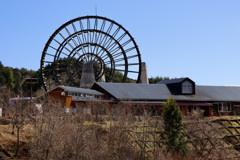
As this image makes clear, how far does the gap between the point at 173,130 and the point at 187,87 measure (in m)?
21.9

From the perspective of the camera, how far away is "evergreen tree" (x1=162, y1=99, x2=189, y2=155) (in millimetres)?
25141

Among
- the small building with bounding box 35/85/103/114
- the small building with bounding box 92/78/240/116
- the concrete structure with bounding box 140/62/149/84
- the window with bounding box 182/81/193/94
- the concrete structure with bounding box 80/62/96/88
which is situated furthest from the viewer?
the concrete structure with bounding box 140/62/149/84

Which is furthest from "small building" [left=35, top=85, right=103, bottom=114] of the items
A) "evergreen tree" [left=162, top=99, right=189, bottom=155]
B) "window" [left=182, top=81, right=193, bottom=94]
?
"window" [left=182, top=81, right=193, bottom=94]

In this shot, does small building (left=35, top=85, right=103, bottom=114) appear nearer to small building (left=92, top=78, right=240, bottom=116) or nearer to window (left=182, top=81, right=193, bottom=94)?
small building (left=92, top=78, right=240, bottom=116)

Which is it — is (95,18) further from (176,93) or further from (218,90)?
(218,90)

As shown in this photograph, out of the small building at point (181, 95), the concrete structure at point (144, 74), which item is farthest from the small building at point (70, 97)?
the concrete structure at point (144, 74)

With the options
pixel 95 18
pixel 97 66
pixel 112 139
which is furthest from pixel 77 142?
pixel 95 18

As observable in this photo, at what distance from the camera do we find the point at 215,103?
46.3 m

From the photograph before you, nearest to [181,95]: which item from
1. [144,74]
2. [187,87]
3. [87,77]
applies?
[187,87]

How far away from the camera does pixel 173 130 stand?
2573cm

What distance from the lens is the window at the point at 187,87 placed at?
4662 centimetres

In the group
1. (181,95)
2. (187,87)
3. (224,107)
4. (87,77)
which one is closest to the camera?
(181,95)

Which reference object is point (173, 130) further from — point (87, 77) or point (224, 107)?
point (87, 77)

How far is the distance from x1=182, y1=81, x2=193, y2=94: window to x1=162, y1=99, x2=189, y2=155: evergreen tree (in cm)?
2068
